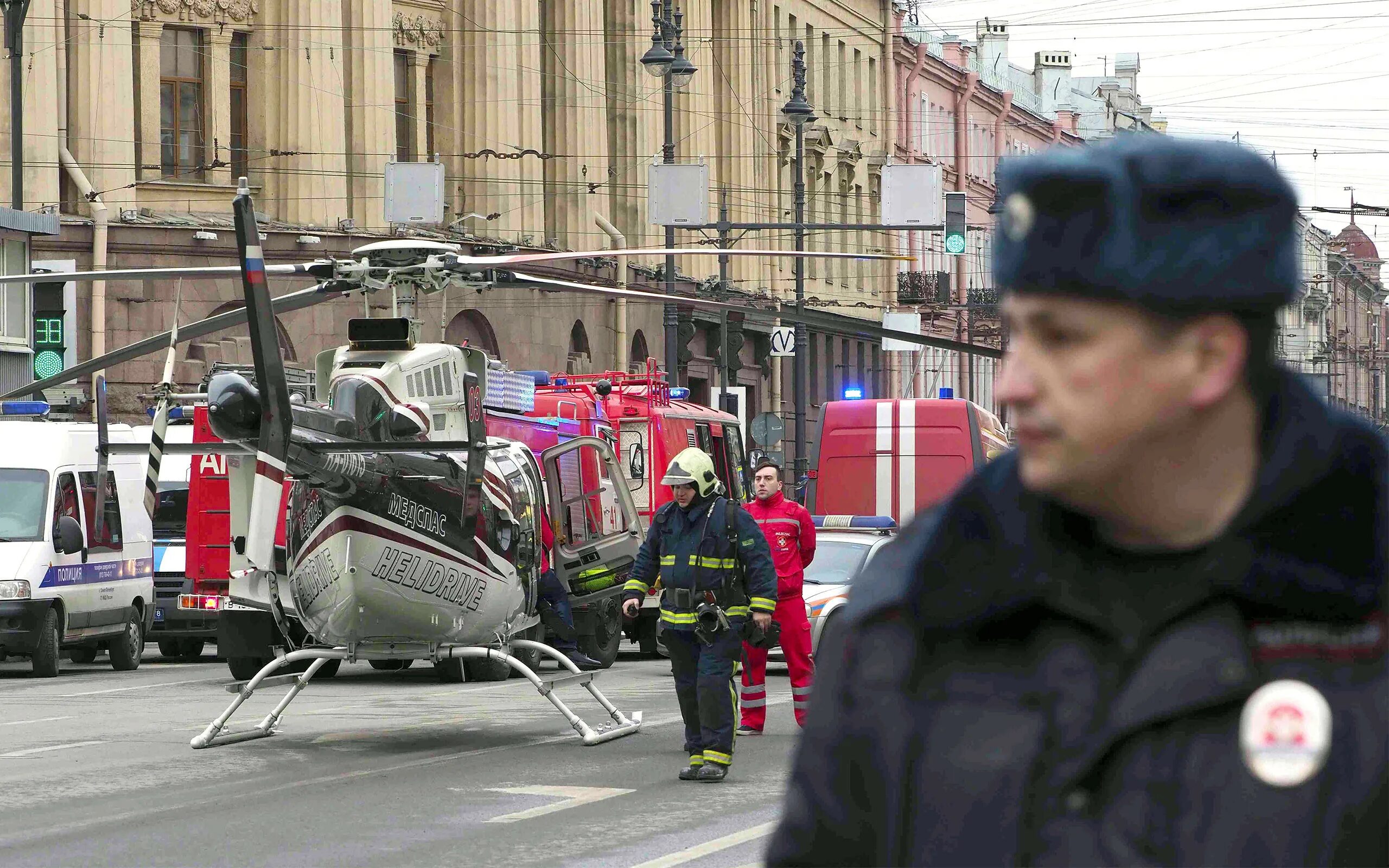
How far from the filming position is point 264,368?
1248 cm

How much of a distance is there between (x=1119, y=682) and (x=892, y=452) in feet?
87.6

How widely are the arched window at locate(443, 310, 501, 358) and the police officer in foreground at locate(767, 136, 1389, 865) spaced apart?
1541 inches

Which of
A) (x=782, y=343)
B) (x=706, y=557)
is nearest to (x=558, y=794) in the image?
(x=706, y=557)

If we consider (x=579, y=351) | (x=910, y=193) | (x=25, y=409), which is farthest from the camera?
(x=579, y=351)

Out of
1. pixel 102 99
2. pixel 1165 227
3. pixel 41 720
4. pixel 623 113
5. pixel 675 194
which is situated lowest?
pixel 41 720

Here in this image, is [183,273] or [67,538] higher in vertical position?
[183,273]

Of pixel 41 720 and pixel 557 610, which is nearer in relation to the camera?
pixel 557 610

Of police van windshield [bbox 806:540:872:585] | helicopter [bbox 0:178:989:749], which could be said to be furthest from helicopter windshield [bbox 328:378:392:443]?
police van windshield [bbox 806:540:872:585]

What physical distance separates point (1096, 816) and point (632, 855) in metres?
7.86

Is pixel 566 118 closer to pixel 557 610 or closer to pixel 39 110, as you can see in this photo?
pixel 39 110

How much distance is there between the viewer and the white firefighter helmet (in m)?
12.7

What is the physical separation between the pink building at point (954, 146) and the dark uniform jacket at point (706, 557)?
1894 inches

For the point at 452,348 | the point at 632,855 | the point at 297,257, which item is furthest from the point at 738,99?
the point at 632,855

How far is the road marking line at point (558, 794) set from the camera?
11.0m
